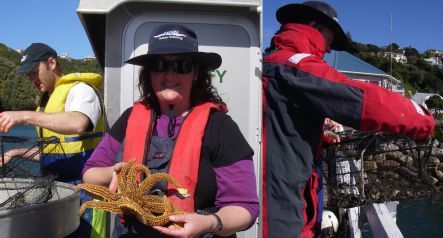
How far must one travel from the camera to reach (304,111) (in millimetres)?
2594

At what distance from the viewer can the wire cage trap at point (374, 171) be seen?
3727 mm

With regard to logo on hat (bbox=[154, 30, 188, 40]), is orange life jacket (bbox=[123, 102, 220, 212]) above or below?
below

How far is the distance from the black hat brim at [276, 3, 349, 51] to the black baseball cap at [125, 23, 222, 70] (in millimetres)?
995

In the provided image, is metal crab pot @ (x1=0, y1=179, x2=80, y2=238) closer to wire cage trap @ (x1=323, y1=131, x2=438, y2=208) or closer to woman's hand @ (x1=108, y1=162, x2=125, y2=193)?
woman's hand @ (x1=108, y1=162, x2=125, y2=193)

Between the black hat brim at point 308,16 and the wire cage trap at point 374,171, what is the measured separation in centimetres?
108

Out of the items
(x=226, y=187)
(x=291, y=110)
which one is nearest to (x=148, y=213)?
(x=226, y=187)

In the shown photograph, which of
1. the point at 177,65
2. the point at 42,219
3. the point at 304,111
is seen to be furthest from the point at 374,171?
the point at 42,219

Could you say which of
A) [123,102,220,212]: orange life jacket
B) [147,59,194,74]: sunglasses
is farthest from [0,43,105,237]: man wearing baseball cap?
[147,59,194,74]: sunglasses

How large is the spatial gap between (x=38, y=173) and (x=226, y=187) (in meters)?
1.91

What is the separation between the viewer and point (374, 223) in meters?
3.76

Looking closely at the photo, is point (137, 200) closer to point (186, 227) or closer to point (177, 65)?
point (186, 227)

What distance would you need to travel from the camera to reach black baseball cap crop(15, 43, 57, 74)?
3447 millimetres

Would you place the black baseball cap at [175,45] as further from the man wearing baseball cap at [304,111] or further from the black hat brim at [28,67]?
the black hat brim at [28,67]

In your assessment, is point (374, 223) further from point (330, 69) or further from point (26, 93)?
point (26, 93)
